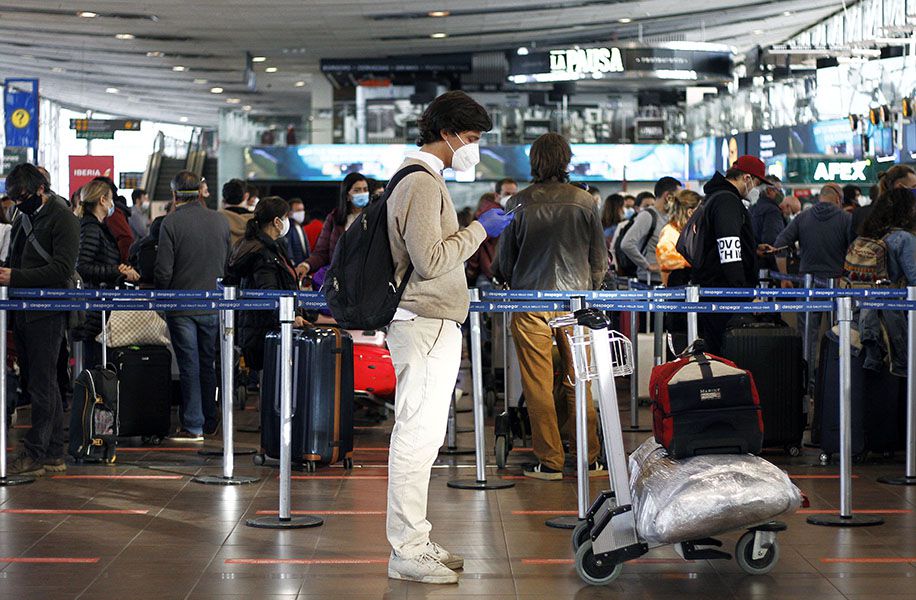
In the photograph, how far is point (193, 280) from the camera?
907 cm

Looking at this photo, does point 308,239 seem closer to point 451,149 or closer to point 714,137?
point 451,149

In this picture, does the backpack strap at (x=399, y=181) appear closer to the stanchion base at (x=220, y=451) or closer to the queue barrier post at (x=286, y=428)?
the queue barrier post at (x=286, y=428)

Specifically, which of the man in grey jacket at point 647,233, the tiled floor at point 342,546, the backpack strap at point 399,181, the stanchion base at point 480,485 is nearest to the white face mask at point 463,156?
the backpack strap at point 399,181

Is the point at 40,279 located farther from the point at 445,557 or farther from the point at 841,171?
the point at 841,171

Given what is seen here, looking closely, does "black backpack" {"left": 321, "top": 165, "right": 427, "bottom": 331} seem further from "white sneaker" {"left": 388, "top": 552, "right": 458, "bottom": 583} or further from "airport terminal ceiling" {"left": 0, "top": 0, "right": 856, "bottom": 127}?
"airport terminal ceiling" {"left": 0, "top": 0, "right": 856, "bottom": 127}

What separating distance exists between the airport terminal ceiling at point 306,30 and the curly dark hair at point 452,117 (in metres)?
20.0

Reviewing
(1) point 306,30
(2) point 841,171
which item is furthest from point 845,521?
(1) point 306,30

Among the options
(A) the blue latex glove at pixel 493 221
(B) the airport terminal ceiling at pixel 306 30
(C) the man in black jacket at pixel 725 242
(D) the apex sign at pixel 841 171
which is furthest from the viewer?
(B) the airport terminal ceiling at pixel 306 30

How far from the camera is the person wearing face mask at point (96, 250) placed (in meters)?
8.91

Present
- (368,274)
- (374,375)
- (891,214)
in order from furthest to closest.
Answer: (374,375)
(891,214)
(368,274)

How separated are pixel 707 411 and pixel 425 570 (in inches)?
48.5

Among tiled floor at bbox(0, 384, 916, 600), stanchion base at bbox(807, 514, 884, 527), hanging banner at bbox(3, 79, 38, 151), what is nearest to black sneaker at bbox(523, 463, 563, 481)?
tiled floor at bbox(0, 384, 916, 600)

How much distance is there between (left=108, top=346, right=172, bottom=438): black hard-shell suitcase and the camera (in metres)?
8.52

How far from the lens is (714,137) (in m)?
26.8
